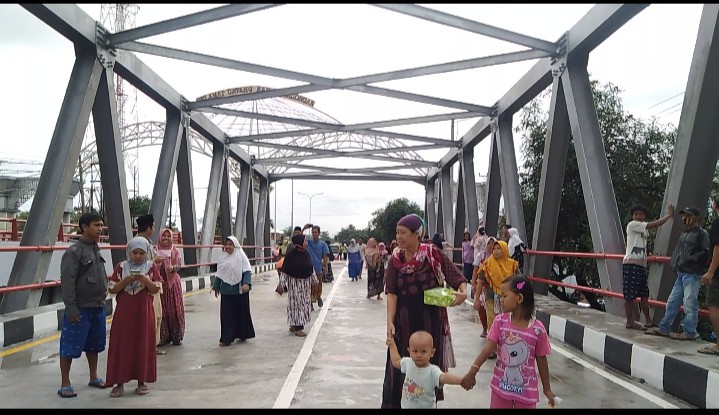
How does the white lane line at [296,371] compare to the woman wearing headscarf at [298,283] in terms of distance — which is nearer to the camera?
the white lane line at [296,371]

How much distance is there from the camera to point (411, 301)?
3775mm

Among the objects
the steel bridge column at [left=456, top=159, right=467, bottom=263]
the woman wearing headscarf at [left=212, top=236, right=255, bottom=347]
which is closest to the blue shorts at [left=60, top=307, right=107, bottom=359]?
the woman wearing headscarf at [left=212, top=236, right=255, bottom=347]

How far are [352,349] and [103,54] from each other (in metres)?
6.62

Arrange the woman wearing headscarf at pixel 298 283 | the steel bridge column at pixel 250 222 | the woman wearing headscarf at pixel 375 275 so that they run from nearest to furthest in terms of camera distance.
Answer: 1. the woman wearing headscarf at pixel 298 283
2. the woman wearing headscarf at pixel 375 275
3. the steel bridge column at pixel 250 222

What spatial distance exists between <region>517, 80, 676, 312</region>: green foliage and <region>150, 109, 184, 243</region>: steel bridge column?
8518 millimetres

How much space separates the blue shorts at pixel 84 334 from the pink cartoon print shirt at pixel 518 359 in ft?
11.3

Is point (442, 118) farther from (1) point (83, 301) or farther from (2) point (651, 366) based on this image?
(1) point (83, 301)

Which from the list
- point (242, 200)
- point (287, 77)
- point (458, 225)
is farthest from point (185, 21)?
point (242, 200)

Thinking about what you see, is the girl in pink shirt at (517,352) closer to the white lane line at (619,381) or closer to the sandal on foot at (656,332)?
the white lane line at (619,381)

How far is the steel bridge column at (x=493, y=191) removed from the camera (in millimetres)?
15052

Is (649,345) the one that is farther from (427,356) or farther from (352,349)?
(427,356)

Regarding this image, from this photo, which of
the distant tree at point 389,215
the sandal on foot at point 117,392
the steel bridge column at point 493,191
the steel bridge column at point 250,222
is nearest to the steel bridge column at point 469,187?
the steel bridge column at point 493,191

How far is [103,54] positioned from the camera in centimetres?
991

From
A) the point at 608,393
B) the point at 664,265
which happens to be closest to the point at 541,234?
the point at 664,265
